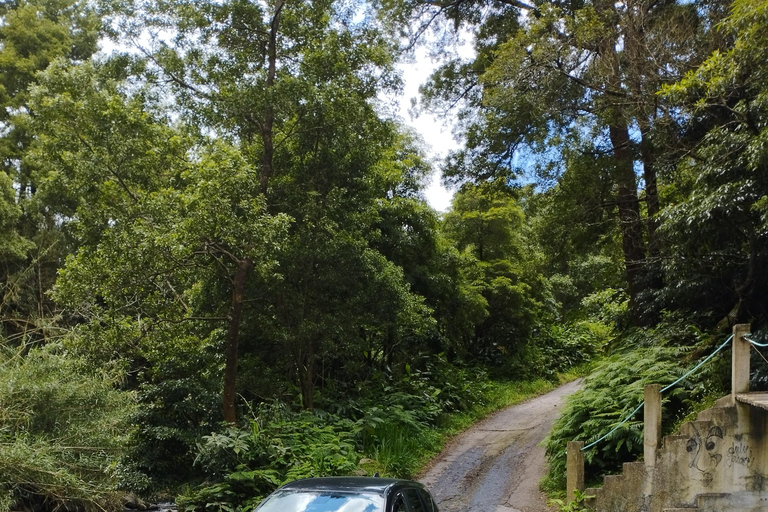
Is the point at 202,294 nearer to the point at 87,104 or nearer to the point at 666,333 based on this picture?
the point at 87,104

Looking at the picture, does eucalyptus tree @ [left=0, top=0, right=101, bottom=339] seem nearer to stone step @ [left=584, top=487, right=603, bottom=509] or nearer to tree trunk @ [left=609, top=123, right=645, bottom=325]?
tree trunk @ [left=609, top=123, right=645, bottom=325]

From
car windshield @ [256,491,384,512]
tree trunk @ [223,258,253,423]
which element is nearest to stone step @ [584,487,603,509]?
car windshield @ [256,491,384,512]

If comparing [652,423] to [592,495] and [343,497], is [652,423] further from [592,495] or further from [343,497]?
[343,497]

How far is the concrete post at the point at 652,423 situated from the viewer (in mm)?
8711

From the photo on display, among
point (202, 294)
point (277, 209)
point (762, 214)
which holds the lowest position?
point (202, 294)

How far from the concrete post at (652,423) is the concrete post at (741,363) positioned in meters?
0.96

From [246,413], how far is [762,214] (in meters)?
10.5

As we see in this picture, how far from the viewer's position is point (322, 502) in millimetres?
5504

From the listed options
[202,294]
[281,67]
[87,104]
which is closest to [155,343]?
[202,294]

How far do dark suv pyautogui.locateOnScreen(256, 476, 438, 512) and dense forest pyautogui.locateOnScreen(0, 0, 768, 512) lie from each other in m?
4.80

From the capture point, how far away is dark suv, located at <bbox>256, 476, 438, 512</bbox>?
17.8 ft

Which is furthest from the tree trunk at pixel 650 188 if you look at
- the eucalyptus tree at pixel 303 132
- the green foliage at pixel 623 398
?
the eucalyptus tree at pixel 303 132

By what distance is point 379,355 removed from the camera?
20.9m

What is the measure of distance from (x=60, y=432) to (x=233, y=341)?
3.88 meters
